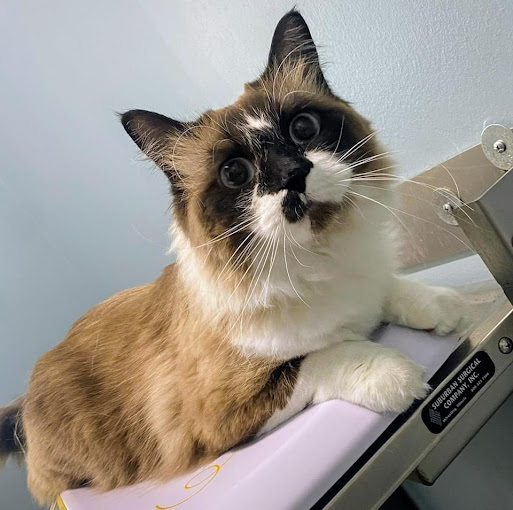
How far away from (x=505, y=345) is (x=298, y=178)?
380 millimetres

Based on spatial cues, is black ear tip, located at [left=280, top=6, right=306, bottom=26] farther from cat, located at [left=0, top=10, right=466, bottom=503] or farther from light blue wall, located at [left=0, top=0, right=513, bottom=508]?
light blue wall, located at [left=0, top=0, right=513, bottom=508]

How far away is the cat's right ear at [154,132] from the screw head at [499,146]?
0.54 meters

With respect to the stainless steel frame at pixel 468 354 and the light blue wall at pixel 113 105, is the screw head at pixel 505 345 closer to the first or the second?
the stainless steel frame at pixel 468 354

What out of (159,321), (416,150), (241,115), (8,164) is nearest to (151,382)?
(159,321)

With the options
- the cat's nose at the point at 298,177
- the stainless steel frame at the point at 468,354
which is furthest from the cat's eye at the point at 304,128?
the stainless steel frame at the point at 468,354

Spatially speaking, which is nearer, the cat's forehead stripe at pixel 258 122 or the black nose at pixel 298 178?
the black nose at pixel 298 178

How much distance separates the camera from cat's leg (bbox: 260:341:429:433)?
74 centimetres

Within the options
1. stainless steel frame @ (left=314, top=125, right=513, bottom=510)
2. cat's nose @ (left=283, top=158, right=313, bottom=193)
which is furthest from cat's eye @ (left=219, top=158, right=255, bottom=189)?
stainless steel frame @ (left=314, top=125, right=513, bottom=510)

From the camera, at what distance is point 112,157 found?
1873 mm

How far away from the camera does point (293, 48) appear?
102 centimetres

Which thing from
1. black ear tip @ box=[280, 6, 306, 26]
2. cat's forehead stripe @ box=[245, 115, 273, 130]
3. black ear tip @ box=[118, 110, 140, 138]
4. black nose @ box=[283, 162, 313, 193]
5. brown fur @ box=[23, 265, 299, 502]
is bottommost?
brown fur @ box=[23, 265, 299, 502]

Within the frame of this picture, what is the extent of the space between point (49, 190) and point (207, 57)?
27.8 inches

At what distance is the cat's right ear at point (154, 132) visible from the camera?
98cm

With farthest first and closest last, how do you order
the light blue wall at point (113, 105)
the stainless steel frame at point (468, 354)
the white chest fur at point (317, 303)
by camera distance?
the light blue wall at point (113, 105)
the white chest fur at point (317, 303)
the stainless steel frame at point (468, 354)
